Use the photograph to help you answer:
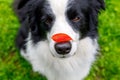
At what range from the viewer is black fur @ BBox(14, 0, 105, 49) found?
2971 millimetres

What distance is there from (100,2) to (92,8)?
0.10 metres

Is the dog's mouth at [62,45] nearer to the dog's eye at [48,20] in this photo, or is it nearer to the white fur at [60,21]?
the white fur at [60,21]

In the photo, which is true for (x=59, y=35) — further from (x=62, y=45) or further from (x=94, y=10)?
(x=94, y=10)

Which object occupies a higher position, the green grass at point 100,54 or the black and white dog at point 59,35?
the black and white dog at point 59,35

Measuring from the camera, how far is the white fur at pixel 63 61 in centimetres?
333

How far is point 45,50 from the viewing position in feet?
10.9

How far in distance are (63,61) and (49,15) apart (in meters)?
0.65

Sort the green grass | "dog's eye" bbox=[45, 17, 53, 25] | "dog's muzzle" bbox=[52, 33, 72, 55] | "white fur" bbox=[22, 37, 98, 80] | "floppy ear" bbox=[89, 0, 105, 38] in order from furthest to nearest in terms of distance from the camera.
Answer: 1. the green grass
2. "white fur" bbox=[22, 37, 98, 80]
3. "floppy ear" bbox=[89, 0, 105, 38]
4. "dog's eye" bbox=[45, 17, 53, 25]
5. "dog's muzzle" bbox=[52, 33, 72, 55]

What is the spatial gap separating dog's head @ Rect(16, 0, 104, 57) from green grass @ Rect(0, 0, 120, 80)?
0.68m

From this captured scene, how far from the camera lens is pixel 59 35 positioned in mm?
2838

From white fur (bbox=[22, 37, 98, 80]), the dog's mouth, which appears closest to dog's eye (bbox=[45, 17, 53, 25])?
the dog's mouth

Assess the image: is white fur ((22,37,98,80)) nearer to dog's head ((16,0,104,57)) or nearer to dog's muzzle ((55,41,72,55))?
dog's head ((16,0,104,57))

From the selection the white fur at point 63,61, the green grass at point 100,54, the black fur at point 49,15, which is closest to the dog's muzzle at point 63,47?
the black fur at point 49,15

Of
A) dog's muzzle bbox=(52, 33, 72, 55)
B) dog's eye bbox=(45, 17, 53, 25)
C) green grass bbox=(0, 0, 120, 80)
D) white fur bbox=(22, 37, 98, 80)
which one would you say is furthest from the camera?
green grass bbox=(0, 0, 120, 80)
